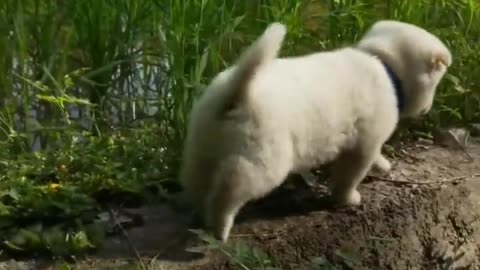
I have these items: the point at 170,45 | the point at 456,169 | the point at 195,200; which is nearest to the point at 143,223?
the point at 195,200

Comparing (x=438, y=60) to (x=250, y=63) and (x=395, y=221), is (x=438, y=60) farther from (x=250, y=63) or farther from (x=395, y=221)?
(x=250, y=63)

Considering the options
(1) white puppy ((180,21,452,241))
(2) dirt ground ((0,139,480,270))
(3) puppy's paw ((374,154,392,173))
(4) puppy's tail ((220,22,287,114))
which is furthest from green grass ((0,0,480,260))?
(4) puppy's tail ((220,22,287,114))

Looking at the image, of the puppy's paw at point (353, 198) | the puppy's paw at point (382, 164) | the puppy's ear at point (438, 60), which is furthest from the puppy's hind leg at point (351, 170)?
the puppy's ear at point (438, 60)

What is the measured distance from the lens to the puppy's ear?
3.31 m

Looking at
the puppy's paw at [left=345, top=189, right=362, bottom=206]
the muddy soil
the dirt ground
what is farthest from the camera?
the puppy's paw at [left=345, top=189, right=362, bottom=206]

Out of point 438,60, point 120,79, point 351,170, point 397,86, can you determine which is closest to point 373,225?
point 351,170

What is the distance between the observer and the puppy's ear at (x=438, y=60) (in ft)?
10.9

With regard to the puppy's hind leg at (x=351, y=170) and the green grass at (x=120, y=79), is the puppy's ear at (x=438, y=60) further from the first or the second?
the green grass at (x=120, y=79)

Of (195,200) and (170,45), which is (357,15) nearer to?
(170,45)

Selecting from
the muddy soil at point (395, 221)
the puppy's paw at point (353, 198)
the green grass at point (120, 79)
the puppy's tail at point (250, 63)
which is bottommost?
the muddy soil at point (395, 221)

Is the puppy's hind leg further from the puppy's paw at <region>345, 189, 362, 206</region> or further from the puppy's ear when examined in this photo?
the puppy's ear

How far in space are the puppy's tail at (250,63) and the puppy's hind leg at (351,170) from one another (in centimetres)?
56

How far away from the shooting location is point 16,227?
2910 millimetres

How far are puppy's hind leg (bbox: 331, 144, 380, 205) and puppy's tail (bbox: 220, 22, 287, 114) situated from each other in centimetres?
56
